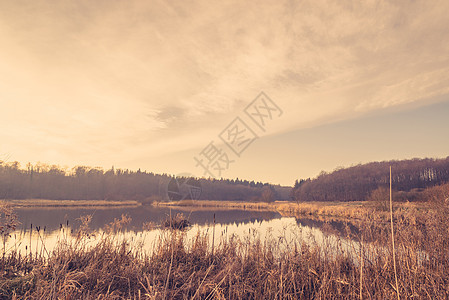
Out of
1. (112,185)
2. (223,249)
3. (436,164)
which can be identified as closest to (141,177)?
(112,185)

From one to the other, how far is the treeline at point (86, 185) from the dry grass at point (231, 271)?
2536 inches

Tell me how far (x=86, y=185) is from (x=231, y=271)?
94.0m

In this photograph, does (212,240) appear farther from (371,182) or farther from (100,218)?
(371,182)

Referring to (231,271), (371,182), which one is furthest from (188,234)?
(371,182)

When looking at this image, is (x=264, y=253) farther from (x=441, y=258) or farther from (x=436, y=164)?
(x=436, y=164)

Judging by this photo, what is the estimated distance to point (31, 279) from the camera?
4.60m

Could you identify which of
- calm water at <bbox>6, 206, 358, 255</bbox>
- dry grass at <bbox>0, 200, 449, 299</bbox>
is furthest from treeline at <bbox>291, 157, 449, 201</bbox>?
dry grass at <bbox>0, 200, 449, 299</bbox>

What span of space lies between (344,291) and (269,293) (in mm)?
1579

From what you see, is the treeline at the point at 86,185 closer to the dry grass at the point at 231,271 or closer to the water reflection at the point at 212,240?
the water reflection at the point at 212,240

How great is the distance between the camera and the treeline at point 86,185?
A: 72500mm

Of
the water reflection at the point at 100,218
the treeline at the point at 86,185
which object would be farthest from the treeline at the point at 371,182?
the water reflection at the point at 100,218

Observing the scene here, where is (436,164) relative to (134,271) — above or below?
above

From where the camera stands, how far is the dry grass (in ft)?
14.6

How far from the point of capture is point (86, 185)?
86188mm
